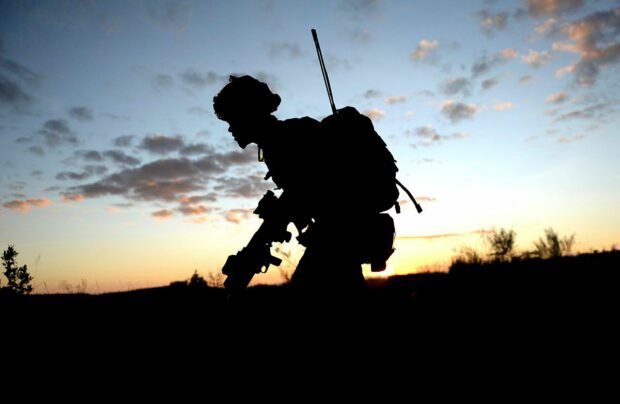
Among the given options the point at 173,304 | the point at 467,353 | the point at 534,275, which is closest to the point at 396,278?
the point at 534,275

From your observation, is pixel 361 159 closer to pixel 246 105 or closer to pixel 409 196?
pixel 409 196

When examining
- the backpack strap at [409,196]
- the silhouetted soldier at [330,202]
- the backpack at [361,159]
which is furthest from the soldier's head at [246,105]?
the backpack strap at [409,196]

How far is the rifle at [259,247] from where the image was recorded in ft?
9.11

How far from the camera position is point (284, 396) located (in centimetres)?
232

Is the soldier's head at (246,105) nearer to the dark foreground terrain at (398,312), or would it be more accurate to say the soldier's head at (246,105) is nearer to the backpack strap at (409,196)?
the backpack strap at (409,196)

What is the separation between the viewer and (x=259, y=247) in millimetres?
2822

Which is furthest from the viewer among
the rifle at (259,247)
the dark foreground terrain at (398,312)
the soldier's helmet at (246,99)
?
the dark foreground terrain at (398,312)

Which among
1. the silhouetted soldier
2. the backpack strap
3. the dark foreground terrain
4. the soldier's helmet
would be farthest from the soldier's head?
the dark foreground terrain

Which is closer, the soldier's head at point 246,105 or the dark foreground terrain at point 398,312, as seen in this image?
the soldier's head at point 246,105

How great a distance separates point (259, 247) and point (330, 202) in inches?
26.2

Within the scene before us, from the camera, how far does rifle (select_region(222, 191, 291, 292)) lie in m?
2.78

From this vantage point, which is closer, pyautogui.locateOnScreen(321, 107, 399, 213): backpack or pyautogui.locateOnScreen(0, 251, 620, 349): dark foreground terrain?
pyautogui.locateOnScreen(321, 107, 399, 213): backpack

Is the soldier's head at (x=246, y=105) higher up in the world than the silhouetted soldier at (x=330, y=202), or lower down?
higher up

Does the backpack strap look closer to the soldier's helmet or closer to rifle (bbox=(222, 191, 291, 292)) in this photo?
rifle (bbox=(222, 191, 291, 292))
